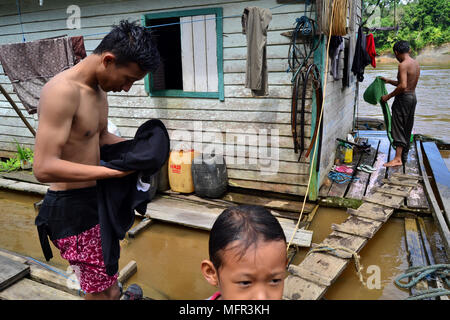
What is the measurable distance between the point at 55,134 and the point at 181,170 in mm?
3627

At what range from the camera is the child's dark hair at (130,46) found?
5.90ft

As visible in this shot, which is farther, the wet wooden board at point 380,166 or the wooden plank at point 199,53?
the wet wooden board at point 380,166

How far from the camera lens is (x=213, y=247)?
5.14ft

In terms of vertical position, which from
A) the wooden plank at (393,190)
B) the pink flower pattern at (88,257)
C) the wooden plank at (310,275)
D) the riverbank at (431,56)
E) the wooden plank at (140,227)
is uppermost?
the riverbank at (431,56)

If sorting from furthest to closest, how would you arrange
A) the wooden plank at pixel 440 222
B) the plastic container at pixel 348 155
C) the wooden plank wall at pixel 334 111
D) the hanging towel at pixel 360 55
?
the hanging towel at pixel 360 55 < the plastic container at pixel 348 155 < the wooden plank wall at pixel 334 111 < the wooden plank at pixel 440 222

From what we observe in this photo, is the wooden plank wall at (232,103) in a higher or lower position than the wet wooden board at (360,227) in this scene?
higher

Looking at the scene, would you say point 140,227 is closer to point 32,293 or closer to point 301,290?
point 32,293

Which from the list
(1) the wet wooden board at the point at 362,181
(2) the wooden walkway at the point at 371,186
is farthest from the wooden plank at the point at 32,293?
(1) the wet wooden board at the point at 362,181

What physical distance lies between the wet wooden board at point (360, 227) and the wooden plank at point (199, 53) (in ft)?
9.74

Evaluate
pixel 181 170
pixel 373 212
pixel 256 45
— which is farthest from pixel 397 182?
pixel 181 170

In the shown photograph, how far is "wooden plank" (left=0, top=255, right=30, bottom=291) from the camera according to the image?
3.16m

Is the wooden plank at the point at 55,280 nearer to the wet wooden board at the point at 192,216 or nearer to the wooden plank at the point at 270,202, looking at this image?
the wet wooden board at the point at 192,216

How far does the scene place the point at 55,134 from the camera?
1691mm

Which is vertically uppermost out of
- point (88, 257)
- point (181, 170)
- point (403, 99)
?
point (403, 99)
